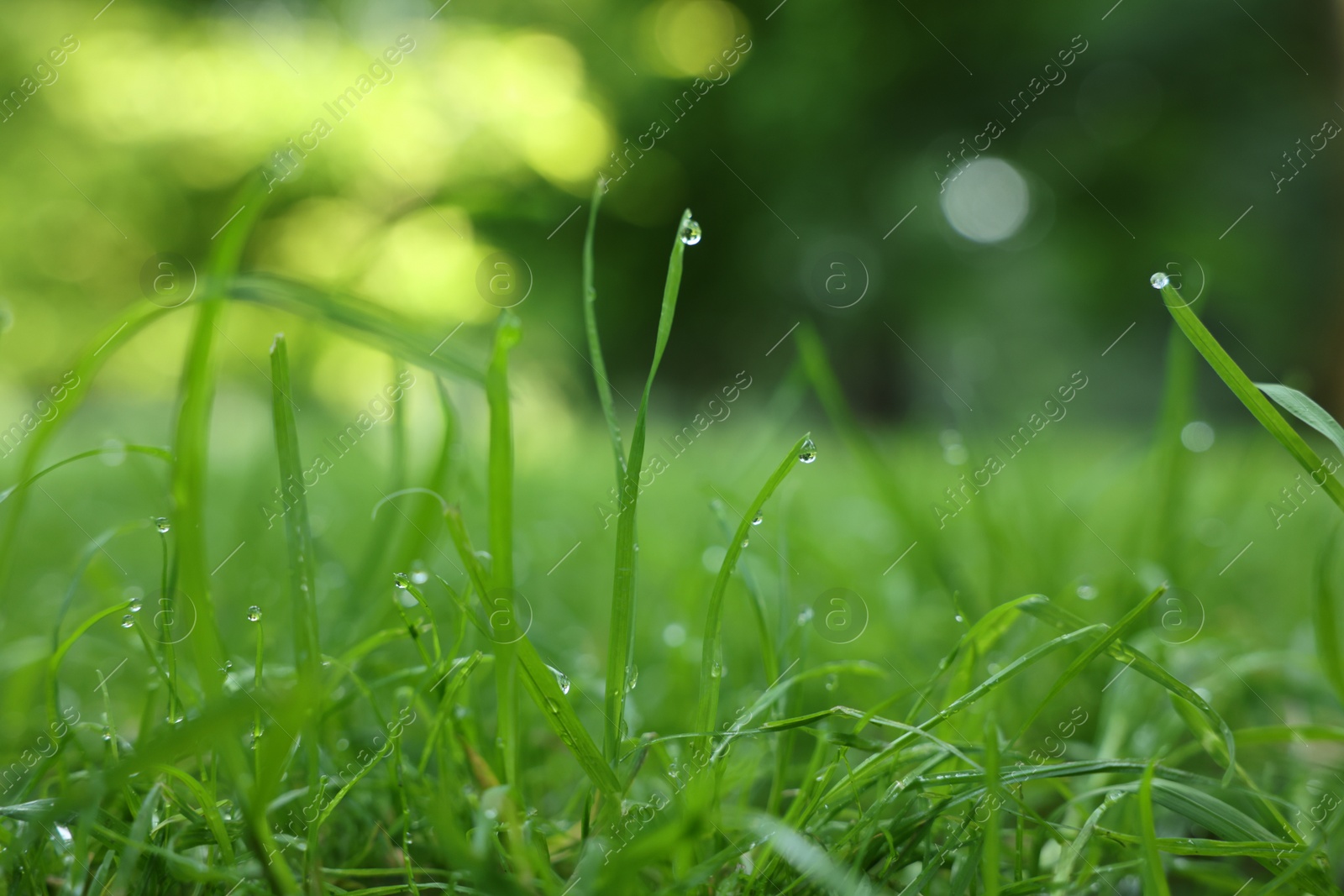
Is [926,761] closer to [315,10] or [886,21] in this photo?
[886,21]

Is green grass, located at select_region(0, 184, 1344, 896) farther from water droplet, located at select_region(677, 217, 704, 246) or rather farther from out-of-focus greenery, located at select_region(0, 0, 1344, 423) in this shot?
out-of-focus greenery, located at select_region(0, 0, 1344, 423)

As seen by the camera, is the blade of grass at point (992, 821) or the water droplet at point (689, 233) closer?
the blade of grass at point (992, 821)

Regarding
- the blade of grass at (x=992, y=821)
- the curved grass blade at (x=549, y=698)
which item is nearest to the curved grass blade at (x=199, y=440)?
the curved grass blade at (x=549, y=698)

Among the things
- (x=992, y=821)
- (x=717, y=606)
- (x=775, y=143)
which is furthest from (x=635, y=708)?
(x=775, y=143)

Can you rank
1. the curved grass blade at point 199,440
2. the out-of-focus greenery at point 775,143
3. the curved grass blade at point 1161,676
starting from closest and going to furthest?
1. the curved grass blade at point 199,440
2. the curved grass blade at point 1161,676
3. the out-of-focus greenery at point 775,143

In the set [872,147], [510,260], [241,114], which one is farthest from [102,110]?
[872,147]

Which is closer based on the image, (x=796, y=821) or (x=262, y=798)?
(x=262, y=798)

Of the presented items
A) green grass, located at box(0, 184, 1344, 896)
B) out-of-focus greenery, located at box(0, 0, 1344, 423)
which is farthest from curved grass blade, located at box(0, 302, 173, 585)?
out-of-focus greenery, located at box(0, 0, 1344, 423)

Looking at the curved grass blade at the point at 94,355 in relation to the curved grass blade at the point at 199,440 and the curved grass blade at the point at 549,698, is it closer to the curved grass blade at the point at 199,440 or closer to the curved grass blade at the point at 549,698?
the curved grass blade at the point at 199,440
